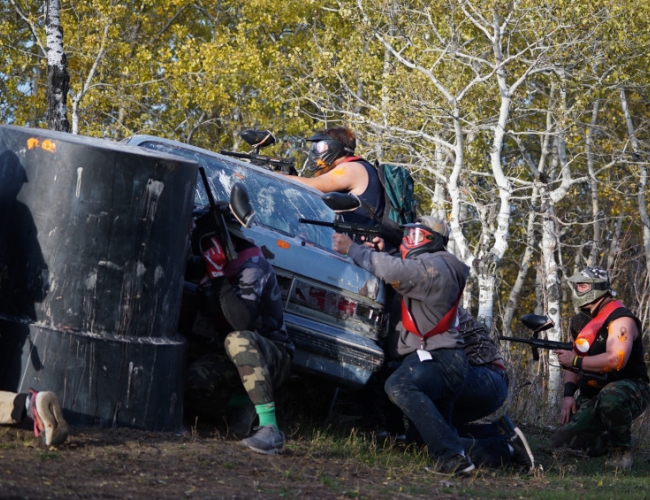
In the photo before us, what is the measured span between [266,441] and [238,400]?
545 millimetres

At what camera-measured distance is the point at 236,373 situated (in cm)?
582

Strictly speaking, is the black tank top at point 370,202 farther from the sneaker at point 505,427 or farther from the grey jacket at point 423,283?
the sneaker at point 505,427

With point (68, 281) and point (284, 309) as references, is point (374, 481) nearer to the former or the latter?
point (284, 309)

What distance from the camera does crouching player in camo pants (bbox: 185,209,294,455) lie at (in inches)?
218

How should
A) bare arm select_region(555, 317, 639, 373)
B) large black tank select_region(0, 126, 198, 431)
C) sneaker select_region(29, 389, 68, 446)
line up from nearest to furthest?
sneaker select_region(29, 389, 68, 446), large black tank select_region(0, 126, 198, 431), bare arm select_region(555, 317, 639, 373)

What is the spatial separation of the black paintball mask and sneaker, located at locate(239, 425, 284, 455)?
2.58 meters

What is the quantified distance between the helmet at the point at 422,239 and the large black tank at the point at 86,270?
1709mm

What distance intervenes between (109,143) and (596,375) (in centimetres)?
455

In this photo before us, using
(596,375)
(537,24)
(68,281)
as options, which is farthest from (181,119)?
(68,281)

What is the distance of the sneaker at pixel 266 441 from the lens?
215 inches

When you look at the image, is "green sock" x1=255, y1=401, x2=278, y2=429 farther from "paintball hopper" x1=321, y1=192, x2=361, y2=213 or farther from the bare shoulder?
the bare shoulder

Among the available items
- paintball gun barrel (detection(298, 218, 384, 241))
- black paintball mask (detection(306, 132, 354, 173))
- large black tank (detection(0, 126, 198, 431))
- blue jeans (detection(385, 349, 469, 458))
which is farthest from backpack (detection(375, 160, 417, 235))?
large black tank (detection(0, 126, 198, 431))

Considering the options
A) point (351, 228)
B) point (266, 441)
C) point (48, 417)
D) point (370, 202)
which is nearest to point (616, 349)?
point (370, 202)

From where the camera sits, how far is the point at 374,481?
18.0 feet
